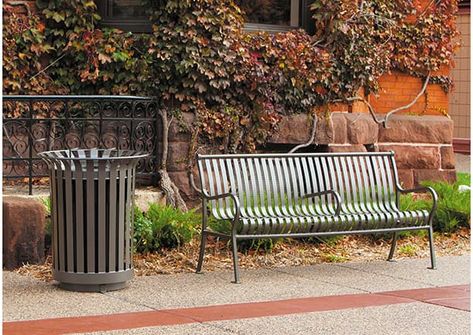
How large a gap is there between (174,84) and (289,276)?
306cm

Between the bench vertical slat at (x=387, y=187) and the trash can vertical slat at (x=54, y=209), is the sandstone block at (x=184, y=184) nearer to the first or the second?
the bench vertical slat at (x=387, y=187)

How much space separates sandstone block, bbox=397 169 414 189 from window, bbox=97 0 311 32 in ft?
6.86

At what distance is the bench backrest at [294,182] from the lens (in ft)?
27.7

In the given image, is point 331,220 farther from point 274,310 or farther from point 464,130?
point 464,130

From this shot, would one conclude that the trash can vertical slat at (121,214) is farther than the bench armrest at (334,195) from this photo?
No

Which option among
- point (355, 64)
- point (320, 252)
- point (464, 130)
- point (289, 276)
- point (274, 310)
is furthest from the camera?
point (464, 130)

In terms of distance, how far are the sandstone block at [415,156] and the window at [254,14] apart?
1.86 metres

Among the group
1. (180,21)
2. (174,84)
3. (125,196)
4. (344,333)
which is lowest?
(344,333)

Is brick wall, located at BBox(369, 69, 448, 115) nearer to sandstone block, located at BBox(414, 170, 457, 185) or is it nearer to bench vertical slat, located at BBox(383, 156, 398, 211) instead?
sandstone block, located at BBox(414, 170, 457, 185)

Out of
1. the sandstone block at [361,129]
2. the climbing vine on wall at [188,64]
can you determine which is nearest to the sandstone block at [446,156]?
the sandstone block at [361,129]

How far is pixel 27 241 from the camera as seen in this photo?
8.34 m

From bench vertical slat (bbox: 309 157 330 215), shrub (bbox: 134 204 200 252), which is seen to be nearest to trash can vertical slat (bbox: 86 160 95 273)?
shrub (bbox: 134 204 200 252)

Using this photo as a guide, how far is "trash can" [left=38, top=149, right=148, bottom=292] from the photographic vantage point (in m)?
7.30

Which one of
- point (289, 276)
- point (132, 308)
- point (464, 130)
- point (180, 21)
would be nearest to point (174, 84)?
Result: point (180, 21)
